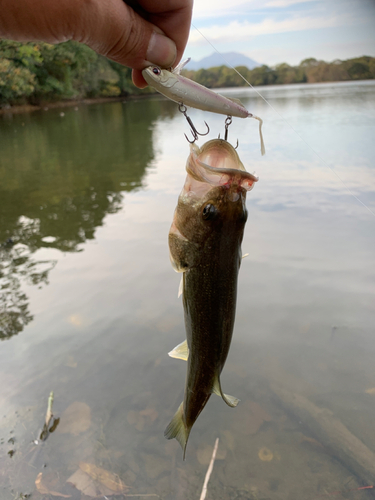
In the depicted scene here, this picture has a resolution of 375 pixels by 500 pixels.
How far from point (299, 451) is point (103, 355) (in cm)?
258

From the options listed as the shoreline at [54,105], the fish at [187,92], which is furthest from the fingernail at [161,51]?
the shoreline at [54,105]

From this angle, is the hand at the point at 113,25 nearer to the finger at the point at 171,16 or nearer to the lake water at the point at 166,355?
the finger at the point at 171,16

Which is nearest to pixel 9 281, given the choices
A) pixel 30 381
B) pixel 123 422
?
pixel 30 381

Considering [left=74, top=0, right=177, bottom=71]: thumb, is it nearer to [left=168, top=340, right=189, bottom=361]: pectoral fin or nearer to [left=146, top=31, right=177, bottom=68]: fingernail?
[left=146, top=31, right=177, bottom=68]: fingernail

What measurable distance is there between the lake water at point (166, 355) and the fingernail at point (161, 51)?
0.91m

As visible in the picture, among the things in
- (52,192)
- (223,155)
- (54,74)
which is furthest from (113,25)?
(54,74)

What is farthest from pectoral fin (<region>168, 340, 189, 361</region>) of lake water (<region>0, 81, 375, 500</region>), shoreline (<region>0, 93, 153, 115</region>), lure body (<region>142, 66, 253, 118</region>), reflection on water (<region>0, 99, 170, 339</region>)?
shoreline (<region>0, 93, 153, 115</region>)

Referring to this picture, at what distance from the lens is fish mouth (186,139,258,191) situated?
1.91m

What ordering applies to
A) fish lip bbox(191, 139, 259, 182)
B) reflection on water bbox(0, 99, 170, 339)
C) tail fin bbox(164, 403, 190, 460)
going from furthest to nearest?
1. reflection on water bbox(0, 99, 170, 339)
2. tail fin bbox(164, 403, 190, 460)
3. fish lip bbox(191, 139, 259, 182)

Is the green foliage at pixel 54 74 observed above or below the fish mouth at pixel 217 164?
above

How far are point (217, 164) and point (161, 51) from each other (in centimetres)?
75

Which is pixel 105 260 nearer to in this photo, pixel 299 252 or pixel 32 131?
pixel 299 252

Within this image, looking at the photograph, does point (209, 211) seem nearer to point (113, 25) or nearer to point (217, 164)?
point (217, 164)

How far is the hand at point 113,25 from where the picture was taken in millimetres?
1938
